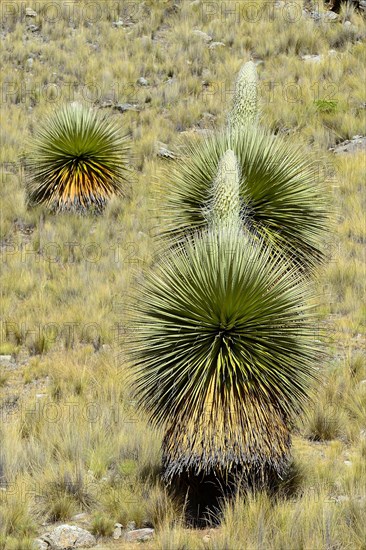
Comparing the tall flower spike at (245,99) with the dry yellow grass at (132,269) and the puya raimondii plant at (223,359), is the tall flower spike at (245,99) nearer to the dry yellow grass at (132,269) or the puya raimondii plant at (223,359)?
the dry yellow grass at (132,269)

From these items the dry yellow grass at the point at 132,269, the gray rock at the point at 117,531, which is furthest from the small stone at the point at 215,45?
the gray rock at the point at 117,531

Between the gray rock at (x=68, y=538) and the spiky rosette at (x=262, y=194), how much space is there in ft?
11.5

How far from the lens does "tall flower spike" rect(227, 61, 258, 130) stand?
7.66 meters

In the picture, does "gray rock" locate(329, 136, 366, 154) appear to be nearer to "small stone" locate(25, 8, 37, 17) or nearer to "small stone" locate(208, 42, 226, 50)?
"small stone" locate(208, 42, 226, 50)

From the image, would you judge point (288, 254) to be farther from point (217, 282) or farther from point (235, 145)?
point (217, 282)

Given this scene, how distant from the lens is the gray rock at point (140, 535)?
15.6ft

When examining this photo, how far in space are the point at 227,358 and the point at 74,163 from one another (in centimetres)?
831

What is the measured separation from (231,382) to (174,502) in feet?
3.25

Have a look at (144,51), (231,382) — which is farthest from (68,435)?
(144,51)

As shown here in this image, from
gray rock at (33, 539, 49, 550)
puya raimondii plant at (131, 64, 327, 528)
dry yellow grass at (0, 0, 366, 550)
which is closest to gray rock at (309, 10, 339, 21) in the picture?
dry yellow grass at (0, 0, 366, 550)

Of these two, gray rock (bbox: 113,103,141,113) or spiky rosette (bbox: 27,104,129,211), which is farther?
gray rock (bbox: 113,103,141,113)

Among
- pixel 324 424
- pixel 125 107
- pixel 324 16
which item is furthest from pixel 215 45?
pixel 324 424

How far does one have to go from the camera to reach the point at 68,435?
601 centimetres

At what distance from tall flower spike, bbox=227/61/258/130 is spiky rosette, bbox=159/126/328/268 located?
14 centimetres
